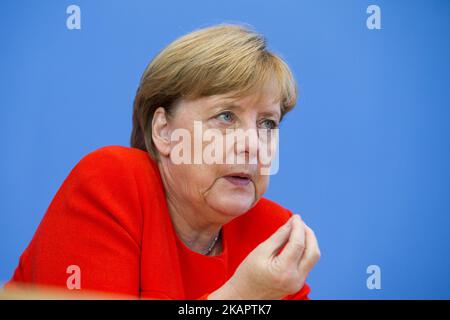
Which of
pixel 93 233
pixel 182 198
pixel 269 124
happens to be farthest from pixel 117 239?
pixel 269 124

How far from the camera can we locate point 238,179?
52.6 inches

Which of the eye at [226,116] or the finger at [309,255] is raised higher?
the eye at [226,116]

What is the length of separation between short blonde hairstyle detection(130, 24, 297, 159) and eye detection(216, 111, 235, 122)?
5cm

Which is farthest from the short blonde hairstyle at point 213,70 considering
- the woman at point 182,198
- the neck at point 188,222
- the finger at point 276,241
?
the finger at point 276,241

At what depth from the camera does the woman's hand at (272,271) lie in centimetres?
114

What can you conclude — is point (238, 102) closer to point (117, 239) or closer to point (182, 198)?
point (182, 198)

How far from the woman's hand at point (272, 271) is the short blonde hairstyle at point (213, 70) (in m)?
0.36

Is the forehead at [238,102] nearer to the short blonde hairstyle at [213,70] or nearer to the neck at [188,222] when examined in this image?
the short blonde hairstyle at [213,70]

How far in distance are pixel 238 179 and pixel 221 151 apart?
0.07 meters

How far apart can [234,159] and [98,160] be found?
11.5 inches

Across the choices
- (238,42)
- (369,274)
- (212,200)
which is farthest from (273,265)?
(369,274)

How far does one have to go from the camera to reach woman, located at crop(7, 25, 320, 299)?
117 cm
